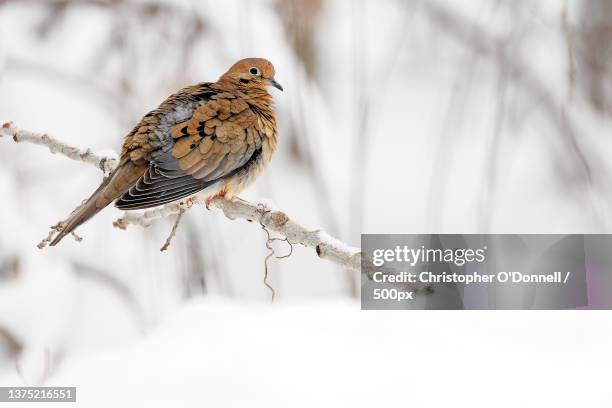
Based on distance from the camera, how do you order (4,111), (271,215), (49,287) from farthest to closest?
(4,111) < (49,287) < (271,215)

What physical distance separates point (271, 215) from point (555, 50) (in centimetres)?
169

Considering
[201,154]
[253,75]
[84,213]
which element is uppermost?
[253,75]

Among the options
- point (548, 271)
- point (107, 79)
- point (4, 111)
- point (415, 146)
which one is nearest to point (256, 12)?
point (107, 79)

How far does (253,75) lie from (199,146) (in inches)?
15.4

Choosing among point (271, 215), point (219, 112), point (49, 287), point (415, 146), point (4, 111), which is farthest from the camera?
point (415, 146)

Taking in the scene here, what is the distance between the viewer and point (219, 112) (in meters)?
1.98

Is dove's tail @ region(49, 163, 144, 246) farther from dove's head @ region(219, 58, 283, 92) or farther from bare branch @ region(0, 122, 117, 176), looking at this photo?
dove's head @ region(219, 58, 283, 92)

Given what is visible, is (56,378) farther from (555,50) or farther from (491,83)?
(555,50)

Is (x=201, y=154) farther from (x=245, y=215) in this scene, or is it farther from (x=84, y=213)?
(x=84, y=213)

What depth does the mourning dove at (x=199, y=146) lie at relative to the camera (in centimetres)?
171

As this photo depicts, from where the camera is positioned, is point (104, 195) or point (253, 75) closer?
point (104, 195)

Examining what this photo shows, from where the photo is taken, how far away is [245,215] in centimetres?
179

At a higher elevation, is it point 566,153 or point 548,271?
point 566,153

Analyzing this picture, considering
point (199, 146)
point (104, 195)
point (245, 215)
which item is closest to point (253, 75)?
point (199, 146)
